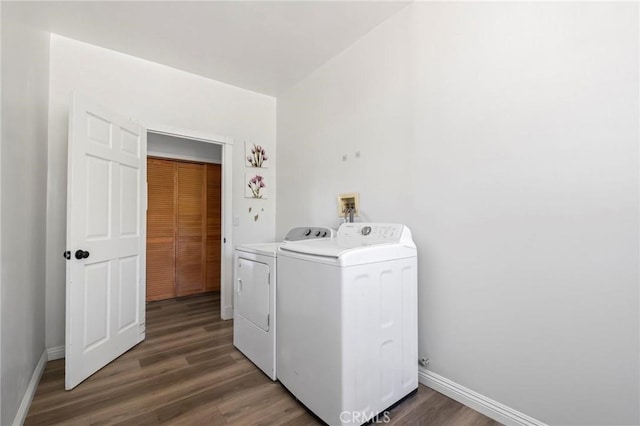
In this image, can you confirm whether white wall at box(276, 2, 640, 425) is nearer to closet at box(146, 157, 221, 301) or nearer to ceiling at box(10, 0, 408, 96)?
ceiling at box(10, 0, 408, 96)

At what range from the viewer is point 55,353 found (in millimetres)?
2264

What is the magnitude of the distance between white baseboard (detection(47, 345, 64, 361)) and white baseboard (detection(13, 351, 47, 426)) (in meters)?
0.06

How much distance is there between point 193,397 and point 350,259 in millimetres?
1328

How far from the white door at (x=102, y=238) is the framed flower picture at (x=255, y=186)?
3.36 feet

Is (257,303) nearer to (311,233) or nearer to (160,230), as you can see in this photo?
(311,233)

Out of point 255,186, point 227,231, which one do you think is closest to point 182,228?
point 227,231

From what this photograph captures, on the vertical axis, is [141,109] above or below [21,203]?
above

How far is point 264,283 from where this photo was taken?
2.00 m

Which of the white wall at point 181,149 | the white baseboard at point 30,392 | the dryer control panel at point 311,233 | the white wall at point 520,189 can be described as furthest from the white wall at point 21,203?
the white wall at point 520,189

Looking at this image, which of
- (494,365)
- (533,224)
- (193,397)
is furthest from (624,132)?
(193,397)

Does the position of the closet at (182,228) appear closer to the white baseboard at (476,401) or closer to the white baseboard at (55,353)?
the white baseboard at (55,353)

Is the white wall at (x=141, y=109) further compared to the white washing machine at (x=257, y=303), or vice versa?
the white wall at (x=141, y=109)

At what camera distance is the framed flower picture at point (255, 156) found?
3314 millimetres

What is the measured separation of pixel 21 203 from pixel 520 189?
2.77 metres
